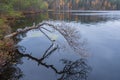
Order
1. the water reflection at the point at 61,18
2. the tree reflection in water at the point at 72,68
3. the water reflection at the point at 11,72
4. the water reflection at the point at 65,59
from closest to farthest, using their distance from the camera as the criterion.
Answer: the water reflection at the point at 11,72, the tree reflection in water at the point at 72,68, the water reflection at the point at 65,59, the water reflection at the point at 61,18

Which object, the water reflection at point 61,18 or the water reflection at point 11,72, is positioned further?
the water reflection at point 61,18

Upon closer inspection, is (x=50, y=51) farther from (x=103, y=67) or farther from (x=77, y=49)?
(x=103, y=67)

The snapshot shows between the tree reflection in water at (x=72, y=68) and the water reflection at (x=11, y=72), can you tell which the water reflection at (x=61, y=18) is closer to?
the tree reflection in water at (x=72, y=68)

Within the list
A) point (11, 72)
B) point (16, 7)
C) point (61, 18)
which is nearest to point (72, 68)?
point (11, 72)

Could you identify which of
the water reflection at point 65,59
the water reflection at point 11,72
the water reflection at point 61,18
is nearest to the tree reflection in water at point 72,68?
the water reflection at point 65,59

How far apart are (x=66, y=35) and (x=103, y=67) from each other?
6620 mm

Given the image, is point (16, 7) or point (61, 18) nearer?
point (61, 18)

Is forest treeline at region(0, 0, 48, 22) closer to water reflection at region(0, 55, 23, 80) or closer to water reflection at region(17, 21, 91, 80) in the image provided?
water reflection at region(17, 21, 91, 80)

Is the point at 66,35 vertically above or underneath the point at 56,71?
above

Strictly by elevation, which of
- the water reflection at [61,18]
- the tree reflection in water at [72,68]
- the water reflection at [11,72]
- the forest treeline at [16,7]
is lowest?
the tree reflection in water at [72,68]

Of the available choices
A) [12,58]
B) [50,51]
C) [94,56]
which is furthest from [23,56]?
[94,56]

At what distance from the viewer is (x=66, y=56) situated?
26484mm

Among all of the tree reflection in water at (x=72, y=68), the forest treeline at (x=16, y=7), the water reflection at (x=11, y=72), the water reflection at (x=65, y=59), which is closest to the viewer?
the water reflection at (x=11, y=72)

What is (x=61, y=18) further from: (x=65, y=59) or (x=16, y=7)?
(x=65, y=59)
